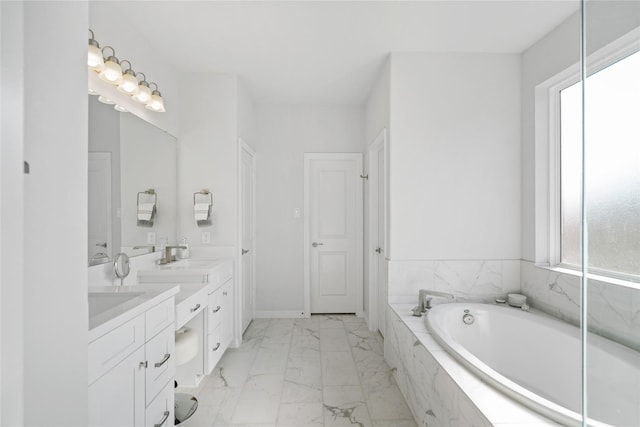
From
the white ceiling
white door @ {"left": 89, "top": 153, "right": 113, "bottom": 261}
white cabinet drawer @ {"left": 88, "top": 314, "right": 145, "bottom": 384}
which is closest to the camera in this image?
white cabinet drawer @ {"left": 88, "top": 314, "right": 145, "bottom": 384}

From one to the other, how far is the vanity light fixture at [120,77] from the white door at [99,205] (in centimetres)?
39

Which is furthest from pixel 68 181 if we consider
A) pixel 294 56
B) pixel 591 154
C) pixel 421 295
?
pixel 294 56

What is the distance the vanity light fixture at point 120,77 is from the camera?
169 cm

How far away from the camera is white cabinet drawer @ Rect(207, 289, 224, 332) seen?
92.0 inches

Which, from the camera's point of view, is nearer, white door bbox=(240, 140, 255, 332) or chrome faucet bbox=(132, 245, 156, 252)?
chrome faucet bbox=(132, 245, 156, 252)

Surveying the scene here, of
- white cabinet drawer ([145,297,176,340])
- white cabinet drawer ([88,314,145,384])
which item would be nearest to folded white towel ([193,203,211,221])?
white cabinet drawer ([145,297,176,340])

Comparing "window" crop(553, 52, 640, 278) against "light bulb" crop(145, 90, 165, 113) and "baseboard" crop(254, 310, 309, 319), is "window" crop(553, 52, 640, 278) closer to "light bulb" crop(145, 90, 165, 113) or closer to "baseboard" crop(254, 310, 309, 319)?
"light bulb" crop(145, 90, 165, 113)

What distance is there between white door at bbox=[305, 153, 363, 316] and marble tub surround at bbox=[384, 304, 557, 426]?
1392 millimetres

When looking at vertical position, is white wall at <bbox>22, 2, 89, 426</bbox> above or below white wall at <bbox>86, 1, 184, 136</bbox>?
below

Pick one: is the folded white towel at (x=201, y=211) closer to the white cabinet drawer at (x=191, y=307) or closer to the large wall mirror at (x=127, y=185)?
the large wall mirror at (x=127, y=185)

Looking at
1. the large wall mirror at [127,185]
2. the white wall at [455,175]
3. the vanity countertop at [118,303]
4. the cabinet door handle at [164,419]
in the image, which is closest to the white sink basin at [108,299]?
the vanity countertop at [118,303]

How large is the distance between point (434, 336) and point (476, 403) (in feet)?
1.96

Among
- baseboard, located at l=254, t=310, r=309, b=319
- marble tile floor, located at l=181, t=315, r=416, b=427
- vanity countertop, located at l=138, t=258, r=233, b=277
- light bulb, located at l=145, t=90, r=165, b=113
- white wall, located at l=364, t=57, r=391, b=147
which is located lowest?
marble tile floor, located at l=181, t=315, r=416, b=427

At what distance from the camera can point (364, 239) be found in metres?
3.76
